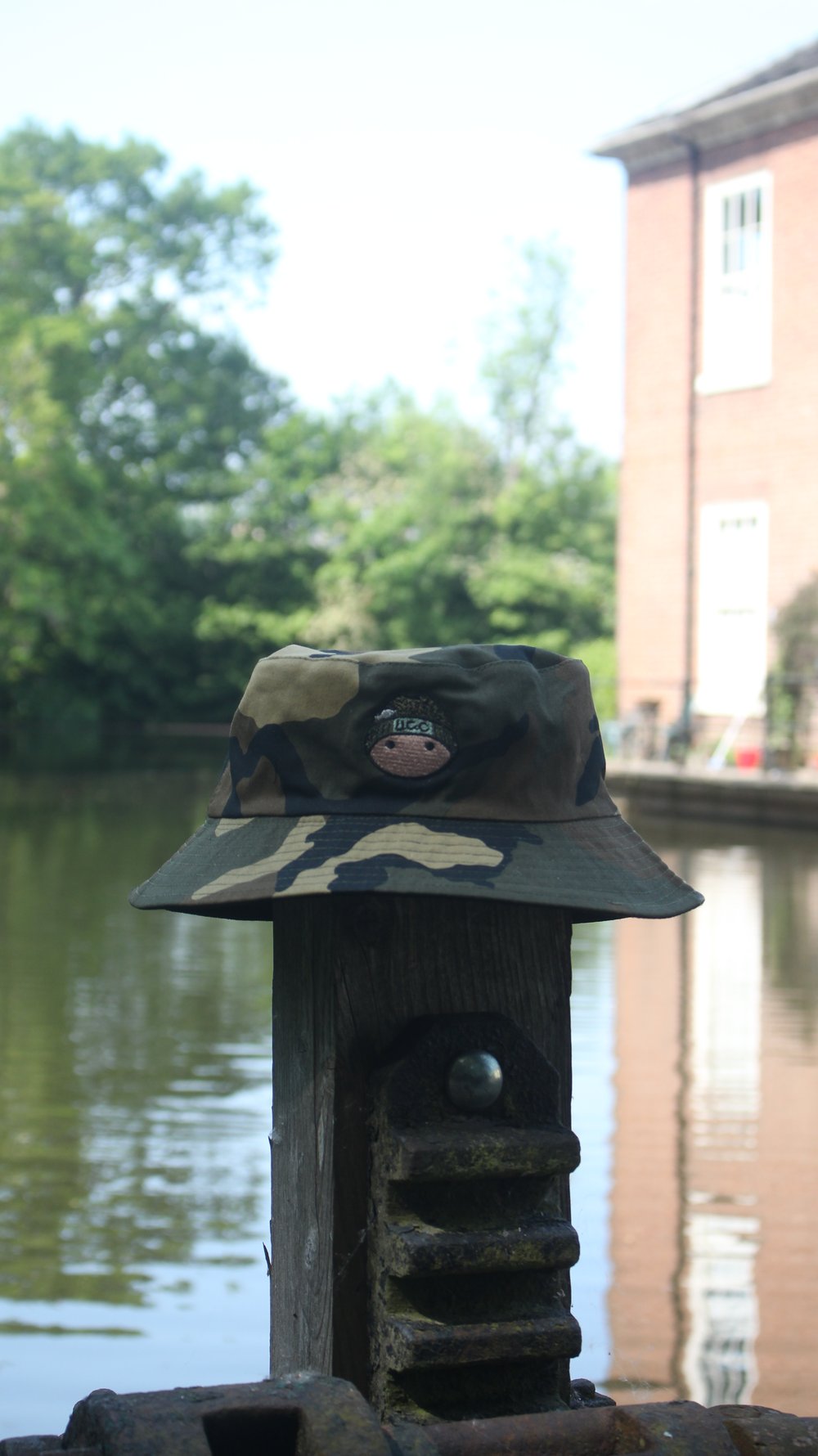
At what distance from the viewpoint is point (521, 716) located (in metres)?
1.67

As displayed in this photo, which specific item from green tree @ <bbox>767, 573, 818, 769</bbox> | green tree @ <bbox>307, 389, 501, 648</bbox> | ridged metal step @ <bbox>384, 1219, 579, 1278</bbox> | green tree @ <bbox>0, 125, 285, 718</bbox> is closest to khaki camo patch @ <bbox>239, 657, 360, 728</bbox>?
ridged metal step @ <bbox>384, 1219, 579, 1278</bbox>

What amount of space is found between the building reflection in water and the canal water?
0.01 metres

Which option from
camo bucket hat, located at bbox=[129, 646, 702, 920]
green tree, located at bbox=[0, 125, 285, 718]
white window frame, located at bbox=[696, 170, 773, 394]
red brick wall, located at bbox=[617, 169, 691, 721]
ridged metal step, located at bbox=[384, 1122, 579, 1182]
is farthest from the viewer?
green tree, located at bbox=[0, 125, 285, 718]

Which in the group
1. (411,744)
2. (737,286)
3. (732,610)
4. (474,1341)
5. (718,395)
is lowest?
(474,1341)

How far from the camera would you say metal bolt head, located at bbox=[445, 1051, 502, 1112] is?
5.01 ft

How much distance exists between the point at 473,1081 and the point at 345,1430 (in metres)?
0.37

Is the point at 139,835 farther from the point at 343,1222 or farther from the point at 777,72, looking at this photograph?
the point at 343,1222

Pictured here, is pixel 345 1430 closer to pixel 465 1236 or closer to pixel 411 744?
pixel 465 1236

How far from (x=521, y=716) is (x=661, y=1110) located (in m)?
5.52

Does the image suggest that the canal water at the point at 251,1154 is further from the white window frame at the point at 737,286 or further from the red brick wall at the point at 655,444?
the white window frame at the point at 737,286

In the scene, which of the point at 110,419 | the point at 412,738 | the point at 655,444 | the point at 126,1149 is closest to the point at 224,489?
the point at 110,419

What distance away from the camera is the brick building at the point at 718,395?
21.2 metres

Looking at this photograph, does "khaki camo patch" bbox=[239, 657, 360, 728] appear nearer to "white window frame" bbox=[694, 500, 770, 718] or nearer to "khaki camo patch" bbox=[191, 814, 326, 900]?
"khaki camo patch" bbox=[191, 814, 326, 900]

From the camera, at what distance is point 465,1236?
4.94ft
